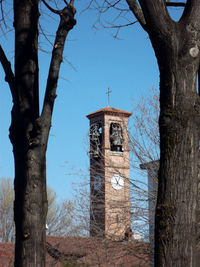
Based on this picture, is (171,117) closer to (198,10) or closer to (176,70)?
(176,70)

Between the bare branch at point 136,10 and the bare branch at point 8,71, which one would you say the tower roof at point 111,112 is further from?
the bare branch at point 8,71

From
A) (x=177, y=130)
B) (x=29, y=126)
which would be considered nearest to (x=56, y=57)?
(x=29, y=126)

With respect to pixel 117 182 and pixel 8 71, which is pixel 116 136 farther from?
pixel 8 71

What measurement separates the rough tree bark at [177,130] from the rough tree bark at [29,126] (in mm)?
1226

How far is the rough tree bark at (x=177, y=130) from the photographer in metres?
3.14

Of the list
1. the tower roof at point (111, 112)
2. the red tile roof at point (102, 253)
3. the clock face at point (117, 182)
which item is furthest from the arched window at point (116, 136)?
the clock face at point (117, 182)

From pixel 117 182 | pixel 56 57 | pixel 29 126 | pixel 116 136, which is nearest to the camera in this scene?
pixel 29 126

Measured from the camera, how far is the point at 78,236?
795 inches

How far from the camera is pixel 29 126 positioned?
14.5 feet

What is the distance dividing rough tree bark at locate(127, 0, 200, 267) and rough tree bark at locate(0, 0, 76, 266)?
4.02ft

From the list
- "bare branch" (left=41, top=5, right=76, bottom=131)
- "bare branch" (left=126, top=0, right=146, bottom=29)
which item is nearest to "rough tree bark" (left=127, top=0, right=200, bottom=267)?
"bare branch" (left=126, top=0, right=146, bottom=29)

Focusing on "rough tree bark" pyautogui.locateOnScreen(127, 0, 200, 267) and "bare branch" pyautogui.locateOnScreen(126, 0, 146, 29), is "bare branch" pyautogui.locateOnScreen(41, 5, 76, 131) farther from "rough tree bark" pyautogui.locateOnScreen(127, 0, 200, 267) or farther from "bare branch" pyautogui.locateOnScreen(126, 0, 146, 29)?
"rough tree bark" pyautogui.locateOnScreen(127, 0, 200, 267)

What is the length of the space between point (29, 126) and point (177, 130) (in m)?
1.58

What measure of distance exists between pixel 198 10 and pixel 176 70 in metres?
0.54
